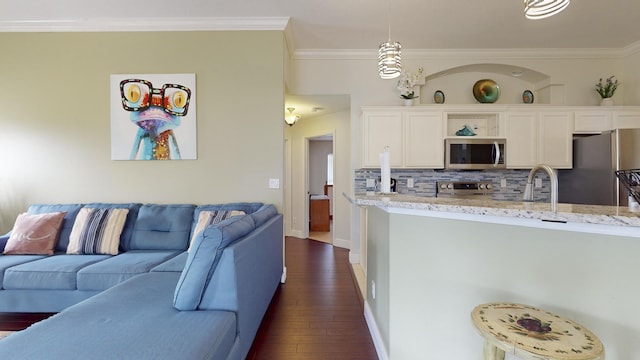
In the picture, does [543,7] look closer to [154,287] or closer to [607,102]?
[154,287]

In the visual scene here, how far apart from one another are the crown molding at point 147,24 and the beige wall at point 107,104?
2.8 inches

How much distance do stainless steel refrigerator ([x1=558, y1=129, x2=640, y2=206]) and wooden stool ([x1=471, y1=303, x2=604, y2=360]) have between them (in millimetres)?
3069

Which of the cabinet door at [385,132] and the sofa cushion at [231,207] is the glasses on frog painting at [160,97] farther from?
the cabinet door at [385,132]

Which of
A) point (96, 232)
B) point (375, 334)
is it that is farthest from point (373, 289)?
point (96, 232)

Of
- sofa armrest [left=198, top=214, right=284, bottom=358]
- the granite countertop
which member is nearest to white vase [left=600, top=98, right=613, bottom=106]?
the granite countertop

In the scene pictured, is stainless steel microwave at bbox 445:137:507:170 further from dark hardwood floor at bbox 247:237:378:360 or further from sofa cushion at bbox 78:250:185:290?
sofa cushion at bbox 78:250:185:290

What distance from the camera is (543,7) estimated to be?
1.36m

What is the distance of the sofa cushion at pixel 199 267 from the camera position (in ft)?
4.81

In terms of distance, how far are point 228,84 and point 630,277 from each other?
11.1 ft

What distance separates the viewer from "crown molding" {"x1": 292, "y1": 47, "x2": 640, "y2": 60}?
3723mm

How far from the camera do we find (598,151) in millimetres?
3164

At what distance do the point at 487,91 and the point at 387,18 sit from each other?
1.91m

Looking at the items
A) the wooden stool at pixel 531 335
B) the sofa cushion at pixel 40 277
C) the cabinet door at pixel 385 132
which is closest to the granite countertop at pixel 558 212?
the wooden stool at pixel 531 335

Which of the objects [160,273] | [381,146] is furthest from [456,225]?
[381,146]
